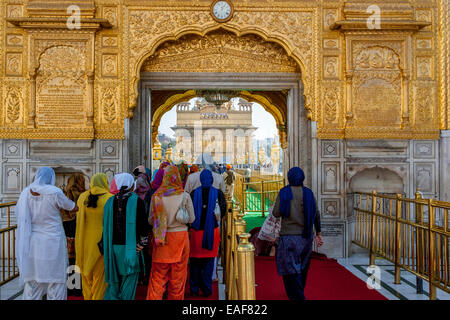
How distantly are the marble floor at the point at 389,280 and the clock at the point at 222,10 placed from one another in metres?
4.95

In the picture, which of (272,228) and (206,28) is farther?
(206,28)

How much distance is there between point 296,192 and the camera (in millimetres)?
3912

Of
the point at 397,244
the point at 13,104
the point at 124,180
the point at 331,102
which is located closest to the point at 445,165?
the point at 331,102

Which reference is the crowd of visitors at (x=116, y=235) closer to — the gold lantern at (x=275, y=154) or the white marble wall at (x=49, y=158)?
the white marble wall at (x=49, y=158)

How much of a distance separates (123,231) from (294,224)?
173 cm

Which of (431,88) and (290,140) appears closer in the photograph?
(431,88)

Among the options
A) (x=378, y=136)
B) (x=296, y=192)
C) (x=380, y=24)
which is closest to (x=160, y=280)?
(x=296, y=192)

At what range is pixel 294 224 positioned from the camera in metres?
3.89

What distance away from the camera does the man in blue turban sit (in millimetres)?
3844

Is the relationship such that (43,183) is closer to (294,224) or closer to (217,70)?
(294,224)

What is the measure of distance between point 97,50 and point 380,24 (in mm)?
5263

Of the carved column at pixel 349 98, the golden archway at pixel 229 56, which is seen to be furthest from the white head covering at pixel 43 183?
the carved column at pixel 349 98

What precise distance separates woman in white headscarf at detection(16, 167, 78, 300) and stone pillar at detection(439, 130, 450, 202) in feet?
21.4

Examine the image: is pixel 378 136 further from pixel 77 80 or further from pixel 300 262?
pixel 77 80
